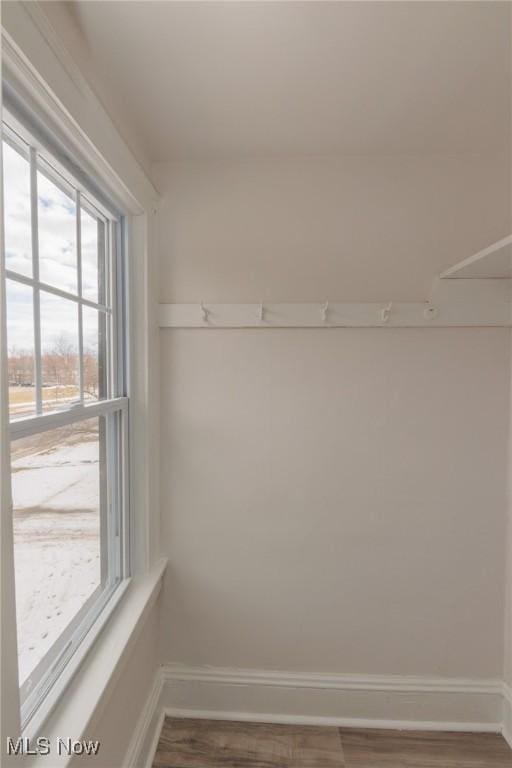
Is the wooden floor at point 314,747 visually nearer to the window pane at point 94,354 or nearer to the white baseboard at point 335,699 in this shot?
the white baseboard at point 335,699

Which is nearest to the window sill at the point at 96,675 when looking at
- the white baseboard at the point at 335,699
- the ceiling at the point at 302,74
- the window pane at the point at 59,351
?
the white baseboard at the point at 335,699

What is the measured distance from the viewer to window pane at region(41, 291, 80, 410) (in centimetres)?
98

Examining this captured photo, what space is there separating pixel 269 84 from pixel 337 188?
0.53 m

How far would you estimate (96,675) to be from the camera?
1046mm

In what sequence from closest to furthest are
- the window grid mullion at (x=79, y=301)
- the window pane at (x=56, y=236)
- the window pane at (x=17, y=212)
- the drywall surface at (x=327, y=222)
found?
the window pane at (x=17, y=212) < the window pane at (x=56, y=236) < the window grid mullion at (x=79, y=301) < the drywall surface at (x=327, y=222)

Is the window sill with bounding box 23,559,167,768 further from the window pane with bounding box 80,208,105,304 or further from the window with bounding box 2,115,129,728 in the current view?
the window pane with bounding box 80,208,105,304

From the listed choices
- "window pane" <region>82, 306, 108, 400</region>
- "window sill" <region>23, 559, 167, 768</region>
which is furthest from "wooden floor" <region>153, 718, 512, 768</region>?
"window pane" <region>82, 306, 108, 400</region>

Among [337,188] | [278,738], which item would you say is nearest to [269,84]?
[337,188]

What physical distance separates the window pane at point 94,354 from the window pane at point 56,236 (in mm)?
144

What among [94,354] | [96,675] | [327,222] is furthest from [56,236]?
[96,675]

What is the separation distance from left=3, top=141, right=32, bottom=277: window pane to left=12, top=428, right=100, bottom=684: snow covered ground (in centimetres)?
40

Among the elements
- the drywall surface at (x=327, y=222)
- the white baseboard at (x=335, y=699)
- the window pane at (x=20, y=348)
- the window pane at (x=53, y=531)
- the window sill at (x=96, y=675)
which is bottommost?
the white baseboard at (x=335, y=699)

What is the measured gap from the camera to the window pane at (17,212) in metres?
0.83

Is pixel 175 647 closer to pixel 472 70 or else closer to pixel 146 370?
pixel 146 370
